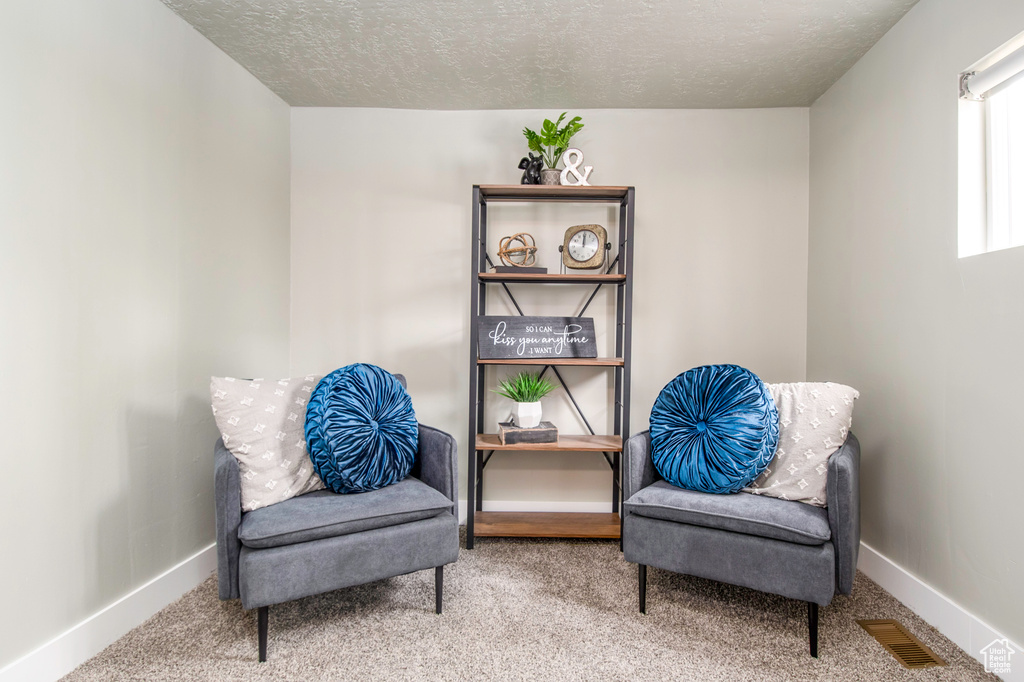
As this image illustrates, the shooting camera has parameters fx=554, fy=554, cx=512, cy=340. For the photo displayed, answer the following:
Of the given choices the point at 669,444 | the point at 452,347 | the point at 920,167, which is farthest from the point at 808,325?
the point at 452,347

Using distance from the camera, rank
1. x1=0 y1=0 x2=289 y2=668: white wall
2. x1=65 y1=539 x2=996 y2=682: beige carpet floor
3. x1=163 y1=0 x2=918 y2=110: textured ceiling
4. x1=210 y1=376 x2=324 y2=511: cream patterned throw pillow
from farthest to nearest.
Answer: x1=163 y1=0 x2=918 y2=110: textured ceiling, x1=210 y1=376 x2=324 y2=511: cream patterned throw pillow, x1=65 y1=539 x2=996 y2=682: beige carpet floor, x1=0 y1=0 x2=289 y2=668: white wall

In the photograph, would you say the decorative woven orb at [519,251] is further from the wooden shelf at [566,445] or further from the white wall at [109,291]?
the white wall at [109,291]

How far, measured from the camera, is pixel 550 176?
280 centimetres

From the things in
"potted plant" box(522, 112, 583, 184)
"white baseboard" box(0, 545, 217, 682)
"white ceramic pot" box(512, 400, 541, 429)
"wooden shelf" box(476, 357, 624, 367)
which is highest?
"potted plant" box(522, 112, 583, 184)

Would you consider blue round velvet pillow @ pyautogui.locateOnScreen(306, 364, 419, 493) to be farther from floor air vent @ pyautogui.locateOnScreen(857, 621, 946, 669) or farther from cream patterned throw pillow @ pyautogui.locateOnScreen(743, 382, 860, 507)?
floor air vent @ pyautogui.locateOnScreen(857, 621, 946, 669)

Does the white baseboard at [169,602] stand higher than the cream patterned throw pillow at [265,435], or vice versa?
the cream patterned throw pillow at [265,435]

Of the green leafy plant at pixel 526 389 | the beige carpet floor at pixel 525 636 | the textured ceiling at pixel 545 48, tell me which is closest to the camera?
the beige carpet floor at pixel 525 636

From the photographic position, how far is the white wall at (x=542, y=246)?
10.1 feet

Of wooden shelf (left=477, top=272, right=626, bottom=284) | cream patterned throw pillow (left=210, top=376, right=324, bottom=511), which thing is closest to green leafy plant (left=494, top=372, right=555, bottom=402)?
wooden shelf (left=477, top=272, right=626, bottom=284)

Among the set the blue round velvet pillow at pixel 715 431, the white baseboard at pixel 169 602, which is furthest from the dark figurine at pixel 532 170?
the white baseboard at pixel 169 602

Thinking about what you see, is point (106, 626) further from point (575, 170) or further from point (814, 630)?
point (575, 170)

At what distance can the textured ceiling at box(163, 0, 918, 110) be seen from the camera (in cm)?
212

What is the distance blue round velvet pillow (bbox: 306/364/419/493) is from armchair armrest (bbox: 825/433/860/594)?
A: 1489mm

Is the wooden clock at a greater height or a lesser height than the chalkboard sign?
greater
